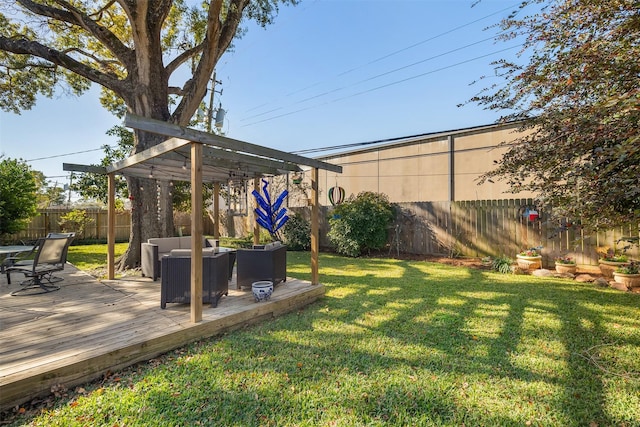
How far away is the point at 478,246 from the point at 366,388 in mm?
7021

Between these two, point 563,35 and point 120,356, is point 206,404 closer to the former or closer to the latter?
point 120,356

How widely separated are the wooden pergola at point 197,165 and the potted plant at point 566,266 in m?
5.42

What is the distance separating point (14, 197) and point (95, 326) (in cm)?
989

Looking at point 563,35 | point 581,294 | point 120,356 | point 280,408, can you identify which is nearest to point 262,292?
point 120,356

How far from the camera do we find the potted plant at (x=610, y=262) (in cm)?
561

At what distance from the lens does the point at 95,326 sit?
3225 mm

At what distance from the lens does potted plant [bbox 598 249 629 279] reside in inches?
221

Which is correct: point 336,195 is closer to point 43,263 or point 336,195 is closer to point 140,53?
point 140,53

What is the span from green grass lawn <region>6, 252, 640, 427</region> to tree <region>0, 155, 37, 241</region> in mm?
10812

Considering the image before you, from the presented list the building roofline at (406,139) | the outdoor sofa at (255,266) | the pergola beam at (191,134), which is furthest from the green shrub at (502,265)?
the pergola beam at (191,134)

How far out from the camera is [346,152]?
45.4 feet

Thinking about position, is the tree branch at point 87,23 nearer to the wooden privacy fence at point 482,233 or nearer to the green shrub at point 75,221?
the wooden privacy fence at point 482,233

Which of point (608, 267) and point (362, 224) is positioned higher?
point (362, 224)

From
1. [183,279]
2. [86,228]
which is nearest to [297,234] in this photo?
[183,279]
